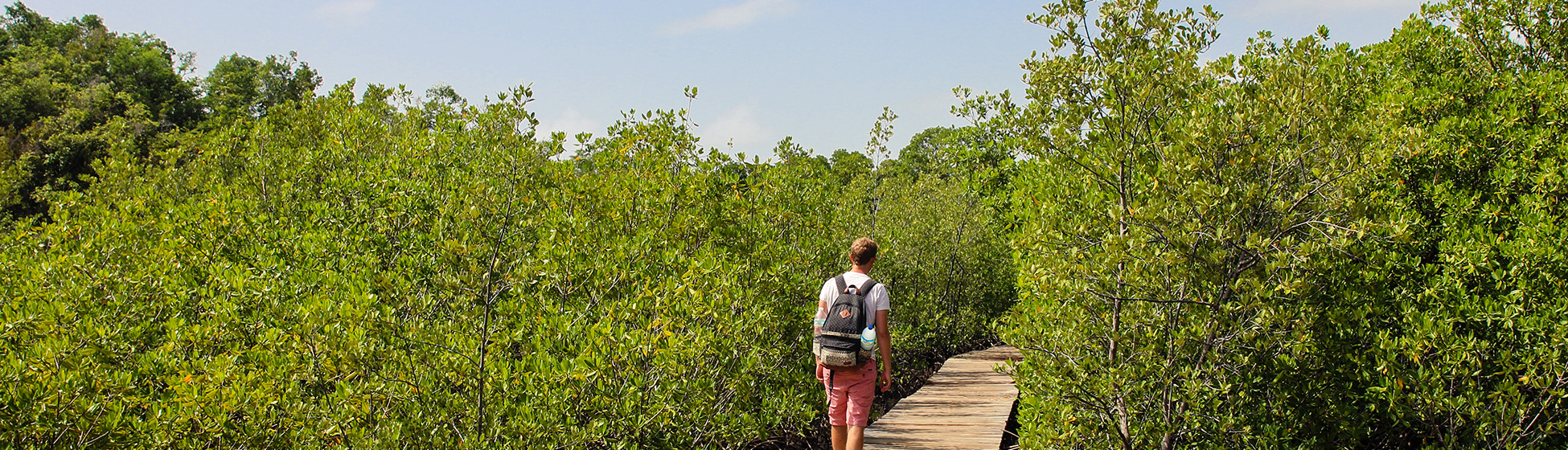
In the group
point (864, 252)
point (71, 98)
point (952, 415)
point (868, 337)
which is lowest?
point (952, 415)

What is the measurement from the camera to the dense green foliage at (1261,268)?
409 centimetres

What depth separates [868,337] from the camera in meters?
4.61

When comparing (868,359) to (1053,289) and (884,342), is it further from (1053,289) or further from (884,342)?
(1053,289)

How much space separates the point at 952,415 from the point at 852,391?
8.78 feet

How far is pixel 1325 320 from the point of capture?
477 cm

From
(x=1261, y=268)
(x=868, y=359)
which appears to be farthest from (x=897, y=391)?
(x=1261, y=268)

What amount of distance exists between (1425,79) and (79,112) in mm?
49964

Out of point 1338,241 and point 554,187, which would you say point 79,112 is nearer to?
point 554,187

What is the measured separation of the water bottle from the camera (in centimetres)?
461

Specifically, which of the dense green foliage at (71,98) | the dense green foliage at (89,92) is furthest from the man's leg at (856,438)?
the dense green foliage at (89,92)

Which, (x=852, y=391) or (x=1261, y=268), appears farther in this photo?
(x=852, y=391)

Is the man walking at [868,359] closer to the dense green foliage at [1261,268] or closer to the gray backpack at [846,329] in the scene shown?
the gray backpack at [846,329]

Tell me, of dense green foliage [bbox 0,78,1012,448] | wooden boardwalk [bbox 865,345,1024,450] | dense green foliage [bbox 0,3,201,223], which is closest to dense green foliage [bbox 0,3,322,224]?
dense green foliage [bbox 0,3,201,223]

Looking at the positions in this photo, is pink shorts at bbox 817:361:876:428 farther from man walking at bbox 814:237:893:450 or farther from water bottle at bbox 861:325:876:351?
water bottle at bbox 861:325:876:351
